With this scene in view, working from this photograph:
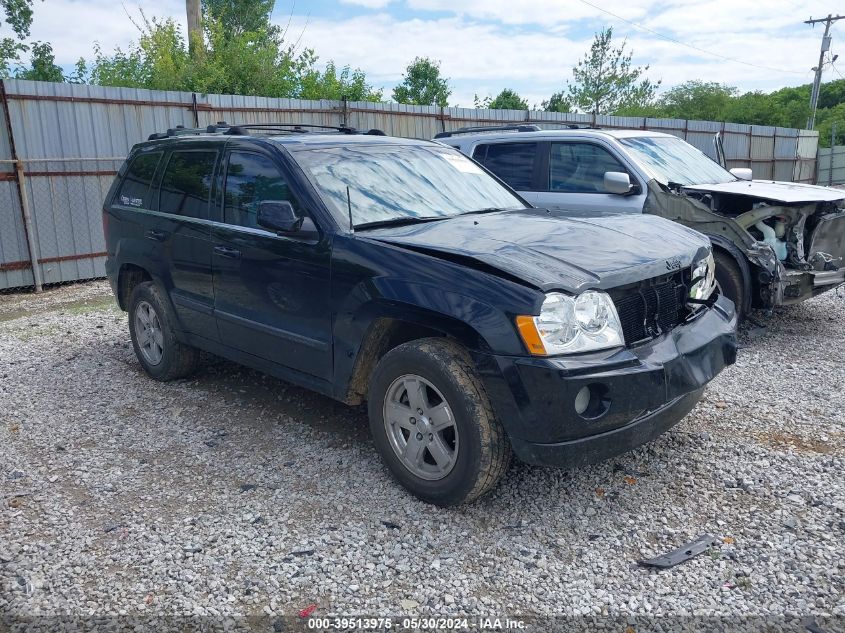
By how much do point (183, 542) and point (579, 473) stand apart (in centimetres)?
208

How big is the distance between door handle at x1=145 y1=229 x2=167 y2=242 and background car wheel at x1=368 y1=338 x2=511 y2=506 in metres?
2.35

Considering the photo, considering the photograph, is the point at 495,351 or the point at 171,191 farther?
the point at 171,191

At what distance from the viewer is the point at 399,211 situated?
4.14 metres

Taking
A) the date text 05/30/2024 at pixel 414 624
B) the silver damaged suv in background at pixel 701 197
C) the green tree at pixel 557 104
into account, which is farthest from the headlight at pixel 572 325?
the green tree at pixel 557 104

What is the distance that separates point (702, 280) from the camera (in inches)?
161

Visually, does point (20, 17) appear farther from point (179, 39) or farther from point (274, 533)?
point (274, 533)

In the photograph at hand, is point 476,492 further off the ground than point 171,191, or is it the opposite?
point 171,191

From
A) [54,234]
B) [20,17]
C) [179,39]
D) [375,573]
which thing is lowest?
[375,573]

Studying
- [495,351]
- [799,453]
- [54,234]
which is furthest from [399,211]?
[54,234]

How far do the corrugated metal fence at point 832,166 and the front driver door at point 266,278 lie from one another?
101 ft

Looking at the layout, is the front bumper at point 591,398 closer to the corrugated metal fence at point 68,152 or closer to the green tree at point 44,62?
the corrugated metal fence at point 68,152

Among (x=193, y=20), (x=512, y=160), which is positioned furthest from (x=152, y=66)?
(x=512, y=160)

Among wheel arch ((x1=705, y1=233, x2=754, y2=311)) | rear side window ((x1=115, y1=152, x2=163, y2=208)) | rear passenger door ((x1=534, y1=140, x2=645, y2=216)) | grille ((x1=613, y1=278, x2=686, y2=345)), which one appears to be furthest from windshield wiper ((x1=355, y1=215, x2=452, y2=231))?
wheel arch ((x1=705, y1=233, x2=754, y2=311))

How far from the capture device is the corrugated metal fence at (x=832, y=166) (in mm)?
29234
